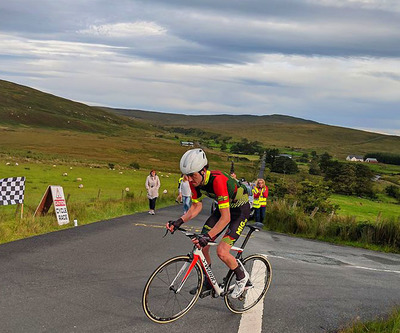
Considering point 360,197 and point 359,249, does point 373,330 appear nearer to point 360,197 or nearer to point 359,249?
point 359,249

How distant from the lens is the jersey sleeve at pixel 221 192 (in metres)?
5.58

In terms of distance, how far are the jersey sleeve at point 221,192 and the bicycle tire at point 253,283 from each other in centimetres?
119

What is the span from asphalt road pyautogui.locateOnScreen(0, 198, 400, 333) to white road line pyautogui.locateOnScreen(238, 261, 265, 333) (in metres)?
0.08

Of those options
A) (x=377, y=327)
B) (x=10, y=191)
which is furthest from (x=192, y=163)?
(x=10, y=191)

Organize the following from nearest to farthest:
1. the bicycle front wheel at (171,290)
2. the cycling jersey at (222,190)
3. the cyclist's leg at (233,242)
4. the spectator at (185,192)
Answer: the bicycle front wheel at (171,290)
the cycling jersey at (222,190)
the cyclist's leg at (233,242)
the spectator at (185,192)

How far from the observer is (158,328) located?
5426 millimetres

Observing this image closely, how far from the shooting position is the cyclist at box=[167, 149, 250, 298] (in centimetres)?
548

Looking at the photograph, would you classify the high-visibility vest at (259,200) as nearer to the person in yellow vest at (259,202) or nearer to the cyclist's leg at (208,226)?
the person in yellow vest at (259,202)

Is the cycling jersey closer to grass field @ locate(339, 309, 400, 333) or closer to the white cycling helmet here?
the white cycling helmet

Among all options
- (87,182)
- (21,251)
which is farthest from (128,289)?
(87,182)

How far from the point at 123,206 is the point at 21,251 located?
10.9 m

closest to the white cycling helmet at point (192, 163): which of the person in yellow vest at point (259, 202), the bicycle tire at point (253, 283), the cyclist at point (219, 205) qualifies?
the cyclist at point (219, 205)

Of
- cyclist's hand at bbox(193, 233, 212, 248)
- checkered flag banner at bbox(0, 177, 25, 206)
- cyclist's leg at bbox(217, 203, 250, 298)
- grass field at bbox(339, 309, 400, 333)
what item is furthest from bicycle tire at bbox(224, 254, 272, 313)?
checkered flag banner at bbox(0, 177, 25, 206)

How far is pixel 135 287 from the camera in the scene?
7086mm
